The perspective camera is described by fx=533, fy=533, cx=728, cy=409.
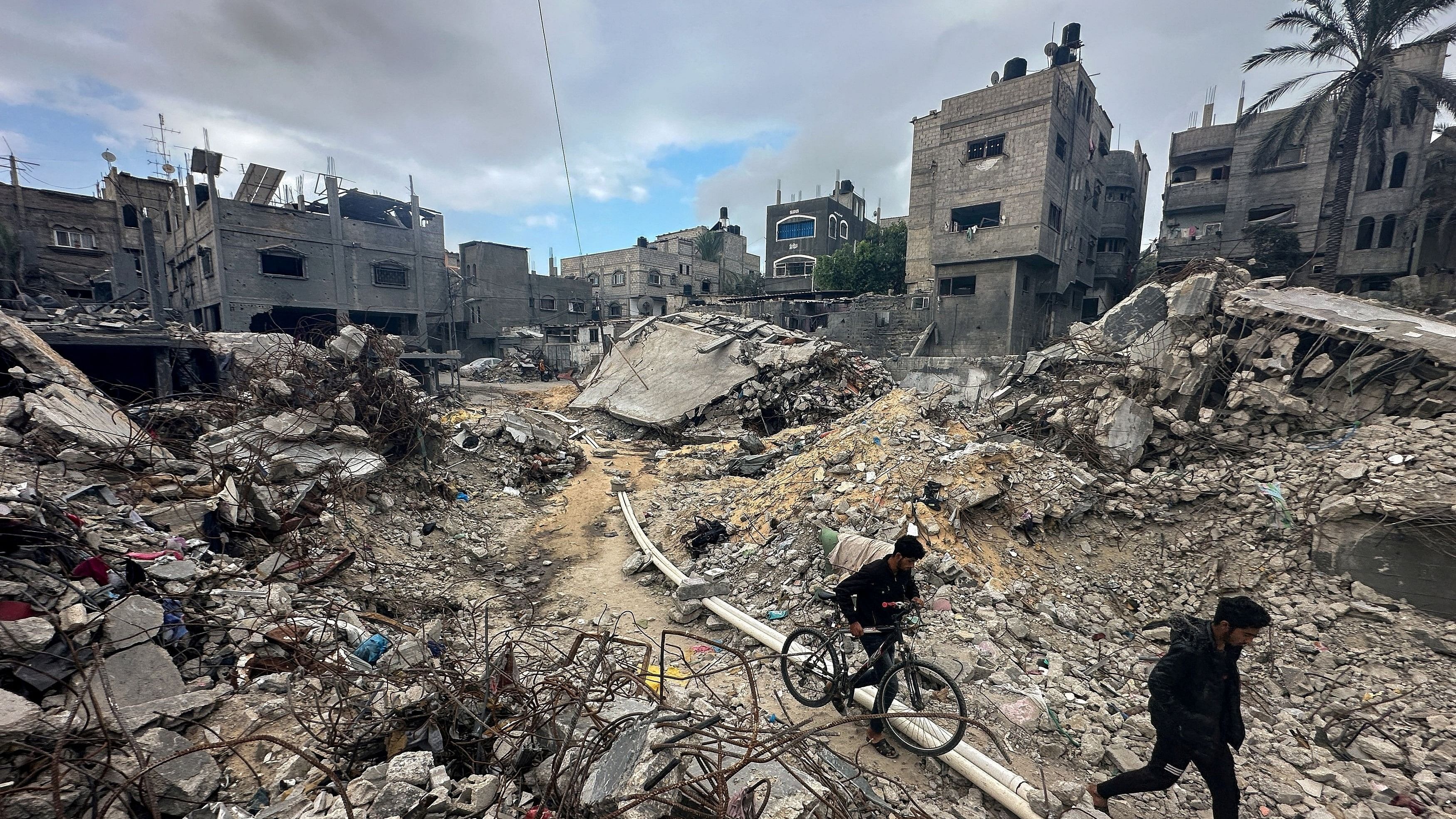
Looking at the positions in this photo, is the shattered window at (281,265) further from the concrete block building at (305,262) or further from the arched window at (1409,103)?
the arched window at (1409,103)

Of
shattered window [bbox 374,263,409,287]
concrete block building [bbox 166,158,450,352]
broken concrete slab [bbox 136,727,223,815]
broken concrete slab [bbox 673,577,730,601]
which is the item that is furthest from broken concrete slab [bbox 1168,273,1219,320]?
shattered window [bbox 374,263,409,287]

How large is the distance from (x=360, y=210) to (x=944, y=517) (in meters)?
30.1

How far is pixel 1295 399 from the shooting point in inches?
292

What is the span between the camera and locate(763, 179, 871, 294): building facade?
39.9 meters

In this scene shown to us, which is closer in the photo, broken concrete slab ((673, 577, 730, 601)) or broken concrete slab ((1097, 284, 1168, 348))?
broken concrete slab ((673, 577, 730, 601))

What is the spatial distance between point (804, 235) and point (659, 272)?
11.7 m

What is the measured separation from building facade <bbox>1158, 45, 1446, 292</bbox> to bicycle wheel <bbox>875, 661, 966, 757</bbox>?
1013 inches

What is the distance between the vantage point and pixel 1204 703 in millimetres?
2877

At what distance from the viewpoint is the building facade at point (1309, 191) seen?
2086 cm

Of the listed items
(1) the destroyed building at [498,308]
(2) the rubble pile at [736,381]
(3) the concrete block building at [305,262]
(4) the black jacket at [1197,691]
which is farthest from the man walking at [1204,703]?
(1) the destroyed building at [498,308]

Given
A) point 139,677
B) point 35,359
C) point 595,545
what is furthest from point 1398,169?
point 35,359

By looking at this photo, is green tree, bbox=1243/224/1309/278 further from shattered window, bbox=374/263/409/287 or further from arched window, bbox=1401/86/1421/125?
shattered window, bbox=374/263/409/287

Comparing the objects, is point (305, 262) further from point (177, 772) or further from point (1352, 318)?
point (1352, 318)

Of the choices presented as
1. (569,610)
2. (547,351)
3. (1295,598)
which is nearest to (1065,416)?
(1295,598)
